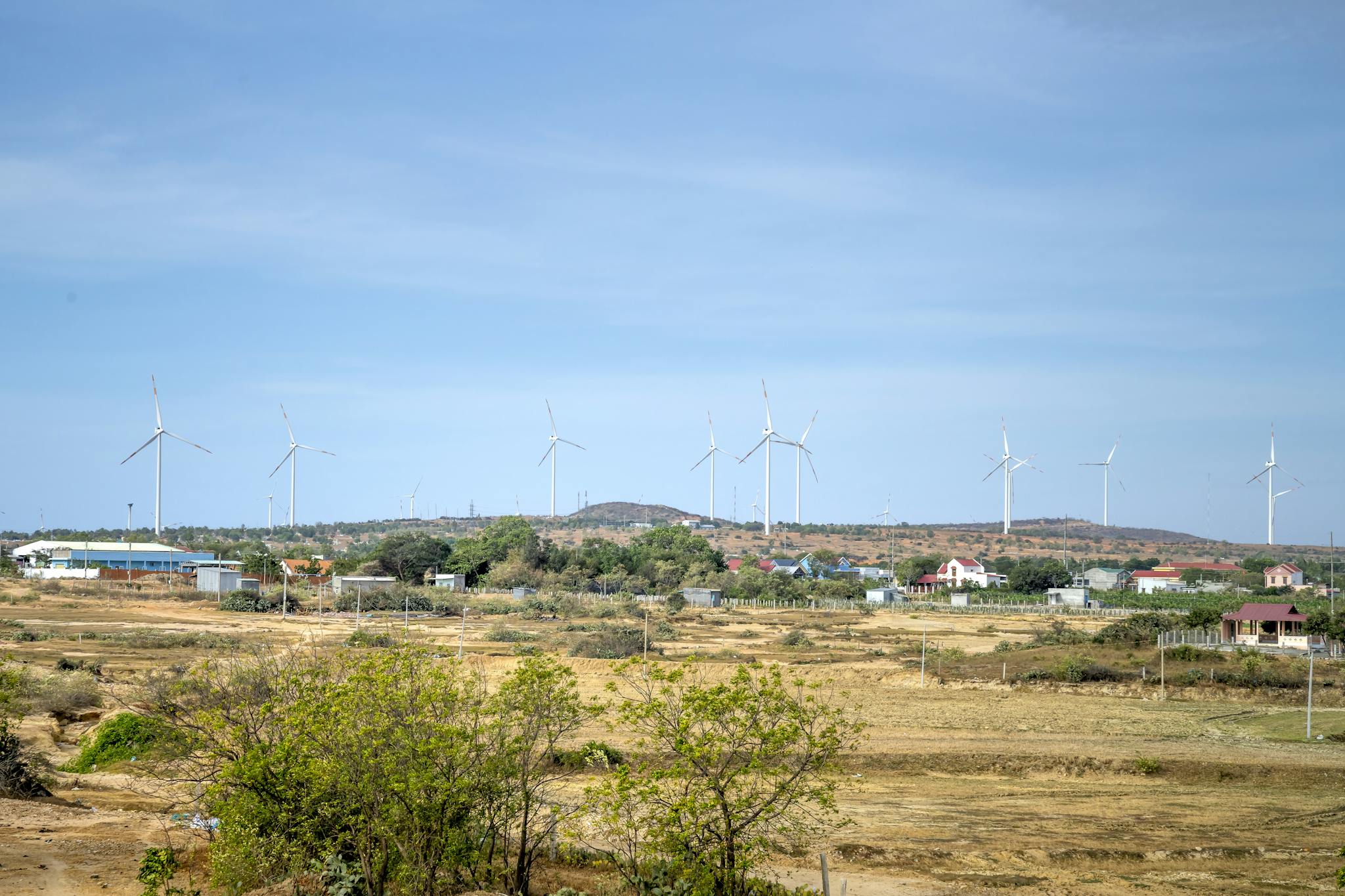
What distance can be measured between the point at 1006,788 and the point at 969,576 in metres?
120

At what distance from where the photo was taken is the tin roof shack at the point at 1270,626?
2692 inches

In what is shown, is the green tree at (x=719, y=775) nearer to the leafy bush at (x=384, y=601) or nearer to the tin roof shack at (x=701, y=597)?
the leafy bush at (x=384, y=601)

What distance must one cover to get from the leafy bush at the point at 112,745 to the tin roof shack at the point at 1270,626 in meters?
61.1

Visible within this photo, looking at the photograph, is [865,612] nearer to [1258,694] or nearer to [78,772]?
[1258,694]

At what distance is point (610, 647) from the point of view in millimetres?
66812

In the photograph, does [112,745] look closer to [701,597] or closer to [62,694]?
[62,694]

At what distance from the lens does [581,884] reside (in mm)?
21969

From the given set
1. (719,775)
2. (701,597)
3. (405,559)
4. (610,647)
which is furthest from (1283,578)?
(719,775)

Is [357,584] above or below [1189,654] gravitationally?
above

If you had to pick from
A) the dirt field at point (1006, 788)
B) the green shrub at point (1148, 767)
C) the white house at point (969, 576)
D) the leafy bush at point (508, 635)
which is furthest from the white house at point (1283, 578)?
the green shrub at point (1148, 767)

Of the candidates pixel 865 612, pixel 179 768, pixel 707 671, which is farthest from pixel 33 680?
pixel 865 612

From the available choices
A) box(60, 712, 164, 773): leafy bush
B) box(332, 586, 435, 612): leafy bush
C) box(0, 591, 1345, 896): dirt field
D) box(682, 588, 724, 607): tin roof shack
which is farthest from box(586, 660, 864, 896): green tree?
box(682, 588, 724, 607): tin roof shack

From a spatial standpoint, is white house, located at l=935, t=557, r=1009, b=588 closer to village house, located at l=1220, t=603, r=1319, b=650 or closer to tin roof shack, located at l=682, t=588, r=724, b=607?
tin roof shack, located at l=682, t=588, r=724, b=607

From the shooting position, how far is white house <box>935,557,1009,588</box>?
149 metres
